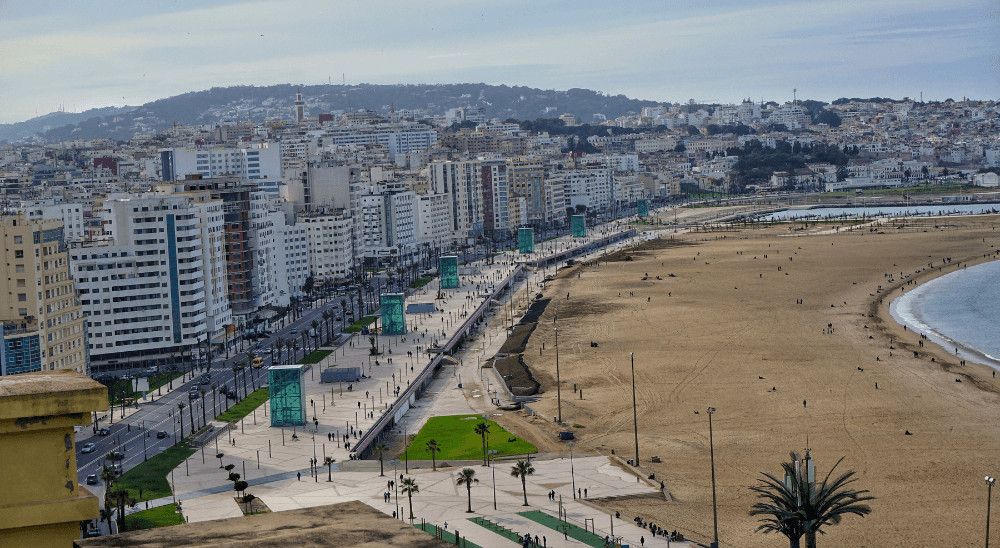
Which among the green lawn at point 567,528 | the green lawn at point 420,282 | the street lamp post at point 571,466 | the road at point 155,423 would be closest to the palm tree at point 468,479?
the green lawn at point 567,528

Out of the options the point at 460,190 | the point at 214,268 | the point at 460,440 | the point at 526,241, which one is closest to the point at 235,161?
the point at 460,190

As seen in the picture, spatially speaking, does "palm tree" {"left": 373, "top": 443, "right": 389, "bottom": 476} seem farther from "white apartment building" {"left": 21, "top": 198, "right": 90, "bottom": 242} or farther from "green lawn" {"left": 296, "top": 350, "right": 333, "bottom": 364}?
"white apartment building" {"left": 21, "top": 198, "right": 90, "bottom": 242}

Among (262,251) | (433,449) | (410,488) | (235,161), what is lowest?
(433,449)

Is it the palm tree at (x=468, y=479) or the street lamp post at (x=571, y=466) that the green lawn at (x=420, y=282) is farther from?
the palm tree at (x=468, y=479)

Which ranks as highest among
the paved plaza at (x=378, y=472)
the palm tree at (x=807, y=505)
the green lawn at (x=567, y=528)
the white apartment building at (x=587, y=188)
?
the white apartment building at (x=587, y=188)

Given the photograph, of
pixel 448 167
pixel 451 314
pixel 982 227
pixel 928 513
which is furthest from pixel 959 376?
pixel 448 167

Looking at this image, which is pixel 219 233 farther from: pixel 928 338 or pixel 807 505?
pixel 807 505

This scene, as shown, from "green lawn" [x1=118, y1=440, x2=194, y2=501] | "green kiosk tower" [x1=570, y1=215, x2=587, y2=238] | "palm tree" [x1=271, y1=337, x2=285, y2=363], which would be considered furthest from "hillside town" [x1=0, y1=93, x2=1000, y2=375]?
"green kiosk tower" [x1=570, y1=215, x2=587, y2=238]
